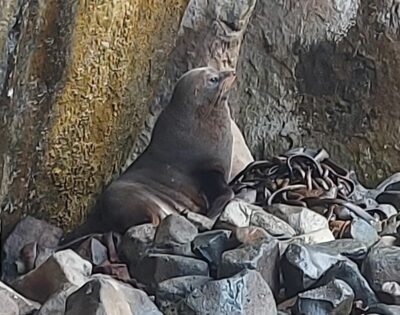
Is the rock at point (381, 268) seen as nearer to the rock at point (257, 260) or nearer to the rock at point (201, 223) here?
the rock at point (257, 260)

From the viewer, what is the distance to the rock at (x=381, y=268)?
141cm

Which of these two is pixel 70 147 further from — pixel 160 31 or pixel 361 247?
pixel 361 247

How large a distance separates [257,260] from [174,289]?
0.40 ft

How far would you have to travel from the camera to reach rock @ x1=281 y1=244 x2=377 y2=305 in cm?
139

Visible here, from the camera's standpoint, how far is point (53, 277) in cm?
159

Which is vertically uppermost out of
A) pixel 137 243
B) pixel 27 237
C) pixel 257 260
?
pixel 257 260

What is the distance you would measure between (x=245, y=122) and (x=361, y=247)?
145 cm

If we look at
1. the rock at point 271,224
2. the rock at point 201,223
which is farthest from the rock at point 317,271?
the rock at point 201,223

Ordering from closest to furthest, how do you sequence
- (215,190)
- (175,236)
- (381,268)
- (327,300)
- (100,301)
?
(100,301), (327,300), (381,268), (175,236), (215,190)

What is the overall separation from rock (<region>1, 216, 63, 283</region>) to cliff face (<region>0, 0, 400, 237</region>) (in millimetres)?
30

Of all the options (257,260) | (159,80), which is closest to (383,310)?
(257,260)

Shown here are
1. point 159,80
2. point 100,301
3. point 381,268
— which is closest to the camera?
point 100,301

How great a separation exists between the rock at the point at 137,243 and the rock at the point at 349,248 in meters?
0.31

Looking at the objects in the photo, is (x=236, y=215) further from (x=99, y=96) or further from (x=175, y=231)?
(x=99, y=96)
